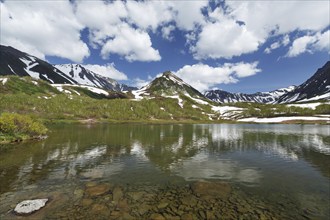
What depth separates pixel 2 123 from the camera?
58.7 metres

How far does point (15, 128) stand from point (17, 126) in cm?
88

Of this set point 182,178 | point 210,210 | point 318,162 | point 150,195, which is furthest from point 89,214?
point 318,162

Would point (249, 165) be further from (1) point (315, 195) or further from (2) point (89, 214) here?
(2) point (89, 214)

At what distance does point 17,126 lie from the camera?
211 ft

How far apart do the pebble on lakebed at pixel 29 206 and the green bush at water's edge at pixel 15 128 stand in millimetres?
46584

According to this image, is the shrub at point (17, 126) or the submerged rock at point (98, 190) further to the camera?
the shrub at point (17, 126)

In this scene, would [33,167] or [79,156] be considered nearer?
[33,167]

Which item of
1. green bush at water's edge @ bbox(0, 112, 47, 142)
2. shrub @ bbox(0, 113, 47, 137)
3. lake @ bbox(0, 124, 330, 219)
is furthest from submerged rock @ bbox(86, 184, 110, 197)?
shrub @ bbox(0, 113, 47, 137)

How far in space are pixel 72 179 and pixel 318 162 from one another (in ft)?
127

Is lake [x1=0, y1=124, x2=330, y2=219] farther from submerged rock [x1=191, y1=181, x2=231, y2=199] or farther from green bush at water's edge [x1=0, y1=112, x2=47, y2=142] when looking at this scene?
green bush at water's edge [x1=0, y1=112, x2=47, y2=142]

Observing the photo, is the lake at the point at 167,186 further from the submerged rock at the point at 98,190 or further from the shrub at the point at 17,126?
the shrub at the point at 17,126

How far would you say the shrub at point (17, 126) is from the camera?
2338 inches

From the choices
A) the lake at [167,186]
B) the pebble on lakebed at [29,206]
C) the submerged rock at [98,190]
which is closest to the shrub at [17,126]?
the lake at [167,186]

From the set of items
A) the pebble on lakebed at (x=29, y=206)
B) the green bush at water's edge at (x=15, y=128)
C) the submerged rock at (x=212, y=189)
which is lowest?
the pebble on lakebed at (x=29, y=206)
